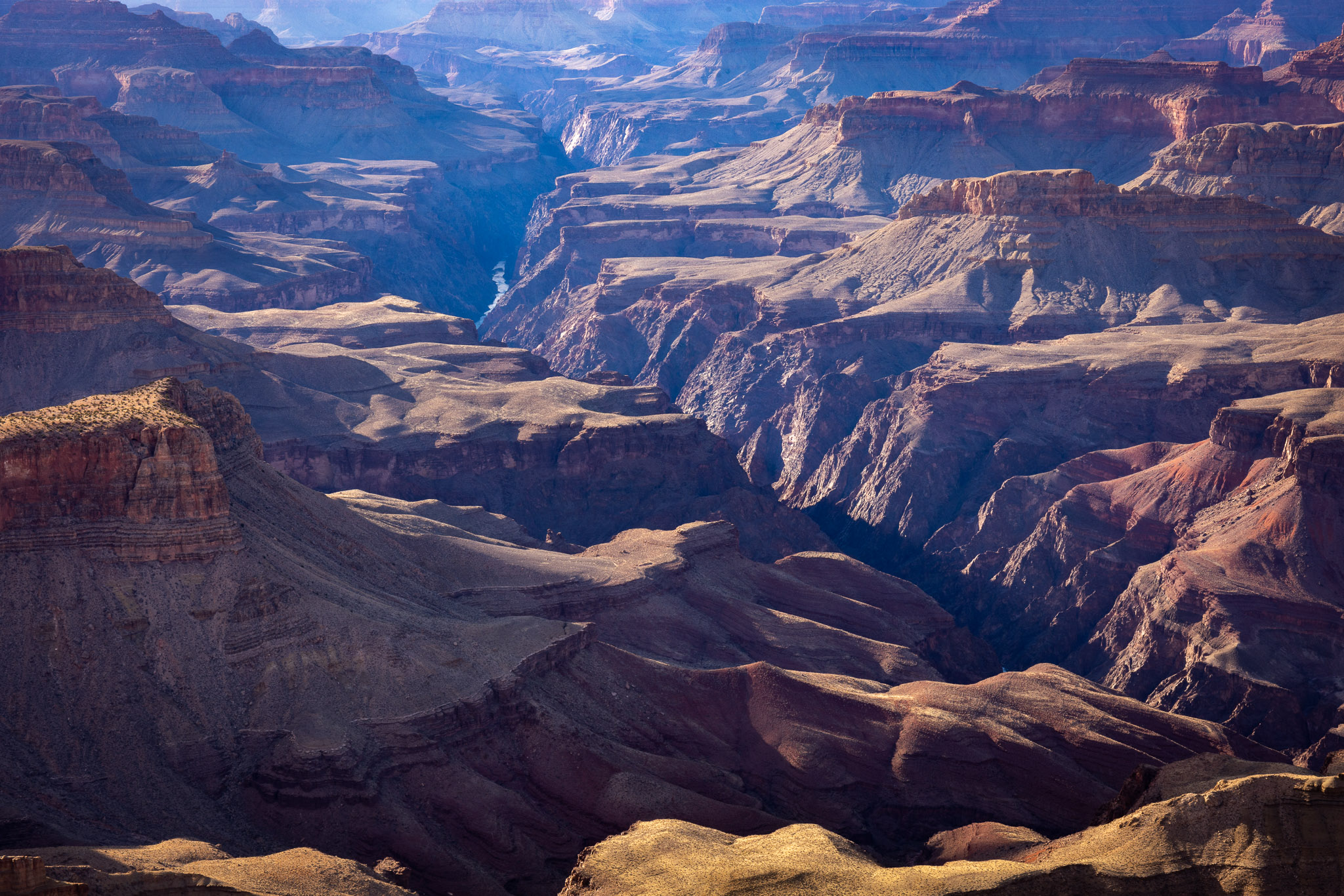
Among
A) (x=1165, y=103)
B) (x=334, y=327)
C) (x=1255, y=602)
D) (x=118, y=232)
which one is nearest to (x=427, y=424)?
(x=334, y=327)

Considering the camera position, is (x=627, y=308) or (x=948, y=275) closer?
(x=948, y=275)

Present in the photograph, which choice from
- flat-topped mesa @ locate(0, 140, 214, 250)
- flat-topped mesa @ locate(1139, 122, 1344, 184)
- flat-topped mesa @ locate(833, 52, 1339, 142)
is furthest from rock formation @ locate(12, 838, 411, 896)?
flat-topped mesa @ locate(833, 52, 1339, 142)

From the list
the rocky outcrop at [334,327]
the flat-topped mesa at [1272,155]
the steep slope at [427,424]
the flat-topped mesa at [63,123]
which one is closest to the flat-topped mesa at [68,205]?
the rocky outcrop at [334,327]

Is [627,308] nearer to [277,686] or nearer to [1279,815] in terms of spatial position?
[277,686]

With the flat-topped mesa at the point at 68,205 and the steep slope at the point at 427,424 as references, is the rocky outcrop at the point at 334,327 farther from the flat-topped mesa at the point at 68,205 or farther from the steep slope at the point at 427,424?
the steep slope at the point at 427,424

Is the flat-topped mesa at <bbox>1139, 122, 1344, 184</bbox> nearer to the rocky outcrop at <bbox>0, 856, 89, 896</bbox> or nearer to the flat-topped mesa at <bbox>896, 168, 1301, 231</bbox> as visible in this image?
the flat-topped mesa at <bbox>896, 168, 1301, 231</bbox>

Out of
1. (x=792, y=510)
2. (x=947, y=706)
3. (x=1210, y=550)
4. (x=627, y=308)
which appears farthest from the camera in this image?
(x=627, y=308)

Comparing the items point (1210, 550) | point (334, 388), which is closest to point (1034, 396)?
point (1210, 550)
